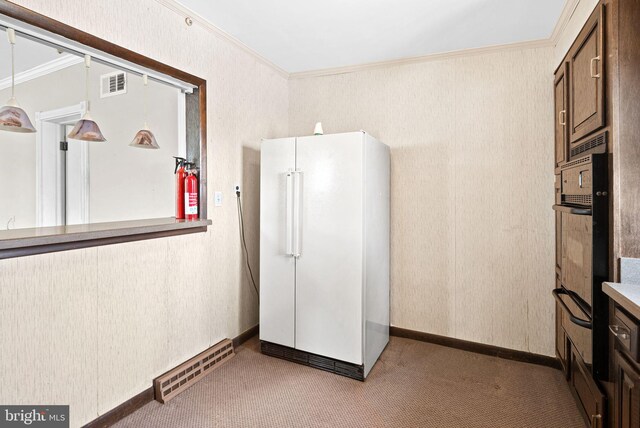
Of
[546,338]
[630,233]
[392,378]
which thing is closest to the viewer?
[630,233]

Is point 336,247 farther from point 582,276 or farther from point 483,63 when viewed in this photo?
point 483,63

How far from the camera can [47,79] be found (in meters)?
2.87

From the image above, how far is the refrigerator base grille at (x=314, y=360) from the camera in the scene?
8.02ft

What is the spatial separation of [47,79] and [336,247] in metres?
2.84

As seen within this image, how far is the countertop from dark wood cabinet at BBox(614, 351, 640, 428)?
7.9 inches

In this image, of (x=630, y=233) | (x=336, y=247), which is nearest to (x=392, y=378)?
(x=336, y=247)

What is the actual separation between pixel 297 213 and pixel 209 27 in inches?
59.9

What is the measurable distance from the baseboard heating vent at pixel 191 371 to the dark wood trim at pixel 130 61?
92 centimetres

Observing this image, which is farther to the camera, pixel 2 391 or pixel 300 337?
pixel 300 337

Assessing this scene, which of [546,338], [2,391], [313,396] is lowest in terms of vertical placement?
[313,396]

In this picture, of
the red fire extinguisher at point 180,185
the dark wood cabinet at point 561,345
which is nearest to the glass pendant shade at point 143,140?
the red fire extinguisher at point 180,185

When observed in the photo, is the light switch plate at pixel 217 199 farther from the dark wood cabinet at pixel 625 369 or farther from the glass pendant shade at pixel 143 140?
the dark wood cabinet at pixel 625 369

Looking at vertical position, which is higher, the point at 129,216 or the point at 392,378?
the point at 129,216

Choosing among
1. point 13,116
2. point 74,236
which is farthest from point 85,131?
point 74,236
